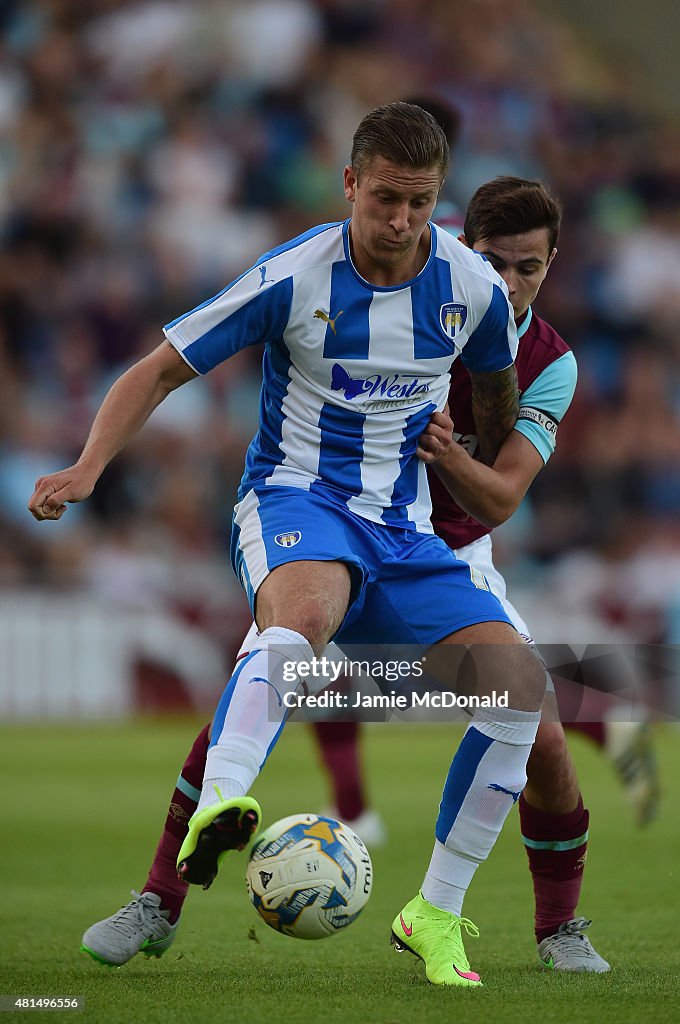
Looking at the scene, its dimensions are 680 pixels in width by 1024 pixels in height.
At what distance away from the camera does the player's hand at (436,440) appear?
14.0ft

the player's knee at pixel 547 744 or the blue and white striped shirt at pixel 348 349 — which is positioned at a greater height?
the blue and white striped shirt at pixel 348 349

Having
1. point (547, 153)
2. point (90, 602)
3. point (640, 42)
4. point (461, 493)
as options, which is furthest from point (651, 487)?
point (461, 493)

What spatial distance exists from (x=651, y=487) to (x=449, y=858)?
9.88 metres

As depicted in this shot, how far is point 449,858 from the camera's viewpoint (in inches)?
165

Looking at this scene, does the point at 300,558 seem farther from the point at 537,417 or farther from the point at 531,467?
the point at 537,417

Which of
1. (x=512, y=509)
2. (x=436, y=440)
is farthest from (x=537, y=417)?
(x=436, y=440)

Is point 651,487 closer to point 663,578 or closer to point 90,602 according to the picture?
point 663,578

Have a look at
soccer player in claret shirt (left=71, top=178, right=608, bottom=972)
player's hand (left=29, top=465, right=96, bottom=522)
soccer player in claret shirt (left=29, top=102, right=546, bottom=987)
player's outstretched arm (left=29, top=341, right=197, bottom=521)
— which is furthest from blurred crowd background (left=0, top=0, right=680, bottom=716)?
player's hand (left=29, top=465, right=96, bottom=522)

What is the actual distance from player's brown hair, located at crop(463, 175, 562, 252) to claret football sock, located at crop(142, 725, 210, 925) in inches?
70.3

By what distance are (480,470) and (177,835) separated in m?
1.41

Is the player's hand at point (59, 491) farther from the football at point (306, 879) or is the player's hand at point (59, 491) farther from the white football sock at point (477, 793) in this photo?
the white football sock at point (477, 793)

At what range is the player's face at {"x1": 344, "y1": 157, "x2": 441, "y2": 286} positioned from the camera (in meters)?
3.96

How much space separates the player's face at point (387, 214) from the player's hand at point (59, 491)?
1.00 meters

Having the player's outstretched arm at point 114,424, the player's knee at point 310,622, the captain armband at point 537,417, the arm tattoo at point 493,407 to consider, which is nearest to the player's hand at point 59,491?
the player's outstretched arm at point 114,424
